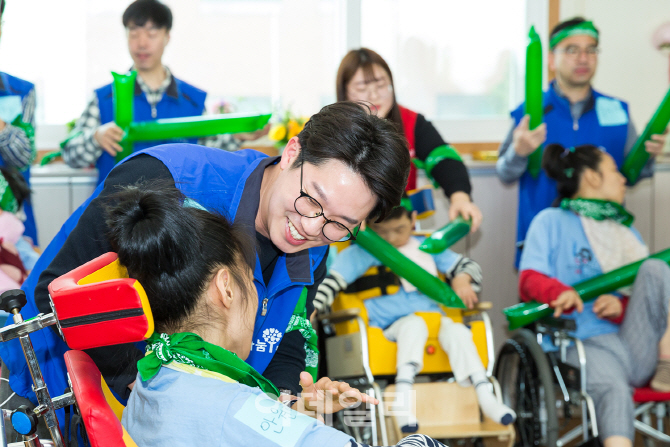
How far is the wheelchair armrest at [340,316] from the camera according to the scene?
7.88 feet

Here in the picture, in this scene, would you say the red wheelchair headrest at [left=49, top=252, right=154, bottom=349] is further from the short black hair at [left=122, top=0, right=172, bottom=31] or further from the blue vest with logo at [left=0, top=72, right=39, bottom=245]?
the short black hair at [left=122, top=0, right=172, bottom=31]

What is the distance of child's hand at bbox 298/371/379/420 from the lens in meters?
1.12

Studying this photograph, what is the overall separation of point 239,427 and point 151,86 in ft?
7.31

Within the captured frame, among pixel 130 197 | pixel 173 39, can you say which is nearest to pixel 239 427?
pixel 130 197

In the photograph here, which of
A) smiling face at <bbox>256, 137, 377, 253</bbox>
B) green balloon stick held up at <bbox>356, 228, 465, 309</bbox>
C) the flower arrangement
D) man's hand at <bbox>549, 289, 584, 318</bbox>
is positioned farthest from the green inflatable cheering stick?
man's hand at <bbox>549, 289, 584, 318</bbox>

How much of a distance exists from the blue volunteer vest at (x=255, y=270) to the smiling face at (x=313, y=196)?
2.4 inches

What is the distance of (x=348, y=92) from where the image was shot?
255 cm

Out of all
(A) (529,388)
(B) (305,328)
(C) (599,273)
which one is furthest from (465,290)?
(B) (305,328)

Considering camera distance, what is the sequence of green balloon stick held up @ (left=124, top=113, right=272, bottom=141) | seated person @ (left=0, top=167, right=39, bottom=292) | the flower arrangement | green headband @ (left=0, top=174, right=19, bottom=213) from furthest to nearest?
1. the flower arrangement
2. green headband @ (left=0, top=174, right=19, bottom=213)
3. seated person @ (left=0, top=167, right=39, bottom=292)
4. green balloon stick held up @ (left=124, top=113, right=272, bottom=141)

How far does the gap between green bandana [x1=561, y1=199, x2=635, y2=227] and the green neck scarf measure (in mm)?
2116

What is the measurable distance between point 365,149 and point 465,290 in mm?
1475

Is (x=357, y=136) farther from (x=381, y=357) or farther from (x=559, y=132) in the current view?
(x=559, y=132)

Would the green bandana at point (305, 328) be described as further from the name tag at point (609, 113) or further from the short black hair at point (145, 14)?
the name tag at point (609, 113)

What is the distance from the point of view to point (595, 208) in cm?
280
